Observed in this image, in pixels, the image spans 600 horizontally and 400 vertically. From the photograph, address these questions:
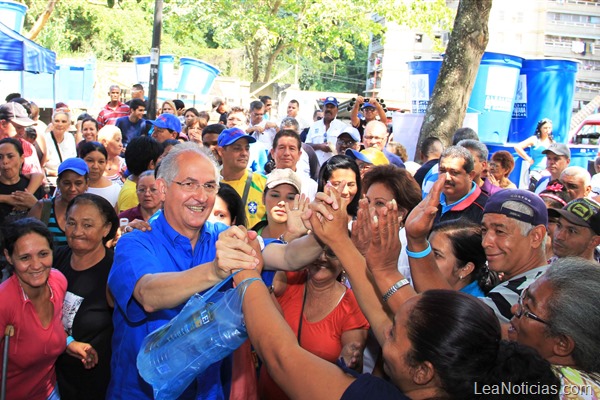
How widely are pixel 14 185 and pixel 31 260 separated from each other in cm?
259

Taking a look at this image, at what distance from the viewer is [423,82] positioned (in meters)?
11.5

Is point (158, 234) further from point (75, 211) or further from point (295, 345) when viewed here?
point (75, 211)

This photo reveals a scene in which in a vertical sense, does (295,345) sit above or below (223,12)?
below

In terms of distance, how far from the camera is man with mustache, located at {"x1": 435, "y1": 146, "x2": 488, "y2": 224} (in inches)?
203

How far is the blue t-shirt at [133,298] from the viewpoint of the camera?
2.76 metres

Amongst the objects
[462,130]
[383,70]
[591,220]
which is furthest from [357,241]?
[383,70]

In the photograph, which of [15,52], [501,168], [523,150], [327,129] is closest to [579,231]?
[501,168]

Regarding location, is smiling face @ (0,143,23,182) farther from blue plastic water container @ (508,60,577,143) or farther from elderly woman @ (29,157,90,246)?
blue plastic water container @ (508,60,577,143)

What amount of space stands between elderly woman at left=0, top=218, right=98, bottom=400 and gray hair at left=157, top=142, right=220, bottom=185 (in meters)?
1.18

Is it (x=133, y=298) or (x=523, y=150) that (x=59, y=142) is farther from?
(x=523, y=150)

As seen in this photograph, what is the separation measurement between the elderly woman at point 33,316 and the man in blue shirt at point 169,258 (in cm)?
82

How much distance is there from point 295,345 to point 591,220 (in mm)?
2720

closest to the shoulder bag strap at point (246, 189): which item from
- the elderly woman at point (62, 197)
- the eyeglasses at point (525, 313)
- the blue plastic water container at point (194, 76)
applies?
the elderly woman at point (62, 197)

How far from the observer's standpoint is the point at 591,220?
4.09 meters
